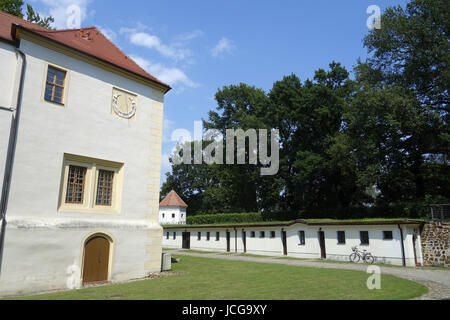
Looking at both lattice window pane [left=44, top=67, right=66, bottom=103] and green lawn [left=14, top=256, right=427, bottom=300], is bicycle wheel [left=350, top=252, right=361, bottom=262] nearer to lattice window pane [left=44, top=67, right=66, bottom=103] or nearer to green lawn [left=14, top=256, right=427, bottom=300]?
green lawn [left=14, top=256, right=427, bottom=300]

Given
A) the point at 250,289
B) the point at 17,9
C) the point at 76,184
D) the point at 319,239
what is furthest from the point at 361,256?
the point at 17,9

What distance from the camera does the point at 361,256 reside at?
2286cm

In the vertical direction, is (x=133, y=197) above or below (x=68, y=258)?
above

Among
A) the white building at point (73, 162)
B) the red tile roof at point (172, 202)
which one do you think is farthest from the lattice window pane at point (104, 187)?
the red tile roof at point (172, 202)

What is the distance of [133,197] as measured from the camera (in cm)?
1523

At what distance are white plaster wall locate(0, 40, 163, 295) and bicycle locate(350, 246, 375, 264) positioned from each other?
15051 mm

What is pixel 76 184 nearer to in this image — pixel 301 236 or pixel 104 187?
pixel 104 187

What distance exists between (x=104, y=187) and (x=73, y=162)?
1831mm

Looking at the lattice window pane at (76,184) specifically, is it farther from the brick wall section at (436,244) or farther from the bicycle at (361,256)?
the brick wall section at (436,244)

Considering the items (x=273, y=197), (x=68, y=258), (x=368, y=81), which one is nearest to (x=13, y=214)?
(x=68, y=258)

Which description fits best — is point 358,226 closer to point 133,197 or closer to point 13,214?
point 133,197

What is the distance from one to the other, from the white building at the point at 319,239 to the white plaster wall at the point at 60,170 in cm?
1525

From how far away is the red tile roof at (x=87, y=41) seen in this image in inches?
524
